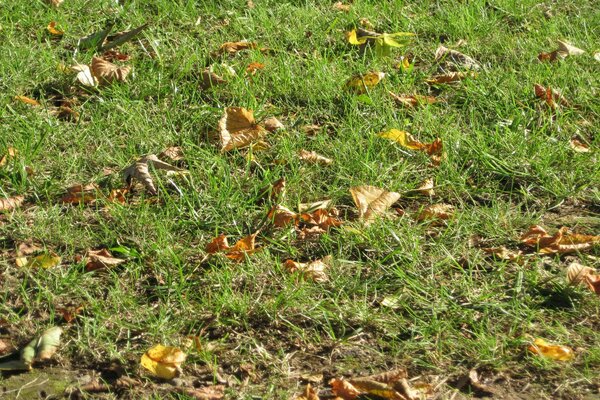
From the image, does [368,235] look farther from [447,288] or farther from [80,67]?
[80,67]

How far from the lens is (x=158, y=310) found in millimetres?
2988

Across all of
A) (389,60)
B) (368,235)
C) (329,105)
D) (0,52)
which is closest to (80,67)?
(0,52)

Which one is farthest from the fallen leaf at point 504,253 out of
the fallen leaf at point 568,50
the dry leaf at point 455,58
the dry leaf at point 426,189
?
the fallen leaf at point 568,50

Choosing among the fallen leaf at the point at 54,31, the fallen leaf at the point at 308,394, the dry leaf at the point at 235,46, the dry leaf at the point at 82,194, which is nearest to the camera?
the fallen leaf at the point at 308,394

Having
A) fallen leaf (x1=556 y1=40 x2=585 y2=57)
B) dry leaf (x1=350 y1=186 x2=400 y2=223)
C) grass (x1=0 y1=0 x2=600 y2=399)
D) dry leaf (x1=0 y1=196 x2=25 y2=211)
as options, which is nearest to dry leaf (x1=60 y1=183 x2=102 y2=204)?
grass (x1=0 y1=0 x2=600 y2=399)

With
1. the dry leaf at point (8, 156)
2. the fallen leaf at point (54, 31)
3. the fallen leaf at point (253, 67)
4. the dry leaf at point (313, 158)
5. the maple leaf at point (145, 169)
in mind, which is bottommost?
the dry leaf at point (313, 158)

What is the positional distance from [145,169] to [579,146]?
173cm

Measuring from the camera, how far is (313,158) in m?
3.69

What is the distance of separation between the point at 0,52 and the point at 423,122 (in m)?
1.98

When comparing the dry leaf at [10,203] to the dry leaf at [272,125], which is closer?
the dry leaf at [10,203]

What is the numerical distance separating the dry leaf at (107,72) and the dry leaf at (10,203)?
33.8 inches

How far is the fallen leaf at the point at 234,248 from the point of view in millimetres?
3203

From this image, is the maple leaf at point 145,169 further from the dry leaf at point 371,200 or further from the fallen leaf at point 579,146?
the fallen leaf at point 579,146

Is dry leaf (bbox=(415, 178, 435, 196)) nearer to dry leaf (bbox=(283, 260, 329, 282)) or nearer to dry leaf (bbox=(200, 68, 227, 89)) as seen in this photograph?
dry leaf (bbox=(283, 260, 329, 282))
